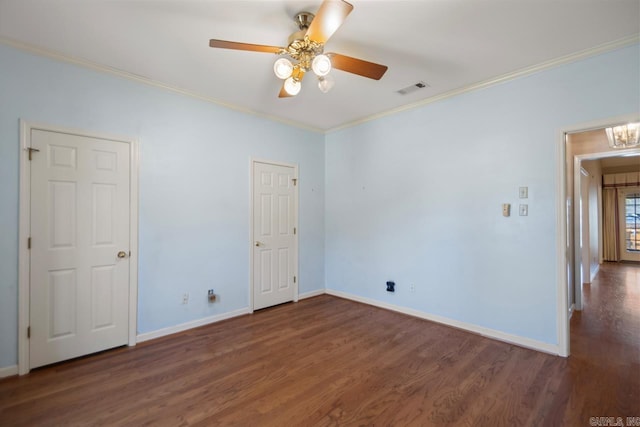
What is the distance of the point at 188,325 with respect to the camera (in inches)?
134

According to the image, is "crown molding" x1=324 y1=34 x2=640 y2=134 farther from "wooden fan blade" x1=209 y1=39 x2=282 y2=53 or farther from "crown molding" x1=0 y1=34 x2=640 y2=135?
"wooden fan blade" x1=209 y1=39 x2=282 y2=53

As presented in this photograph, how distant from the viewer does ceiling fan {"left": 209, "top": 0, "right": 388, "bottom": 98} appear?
5.81 feet

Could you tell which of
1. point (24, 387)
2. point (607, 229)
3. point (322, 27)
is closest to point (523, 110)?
point (322, 27)

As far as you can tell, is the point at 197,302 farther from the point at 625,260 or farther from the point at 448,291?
the point at 625,260

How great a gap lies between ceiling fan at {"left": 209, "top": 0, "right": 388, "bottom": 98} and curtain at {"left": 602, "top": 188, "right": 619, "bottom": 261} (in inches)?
374

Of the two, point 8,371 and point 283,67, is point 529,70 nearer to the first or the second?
point 283,67

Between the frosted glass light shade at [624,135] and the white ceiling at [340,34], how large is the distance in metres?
1.42

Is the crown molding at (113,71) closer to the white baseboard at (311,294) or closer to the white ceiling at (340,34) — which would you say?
the white ceiling at (340,34)

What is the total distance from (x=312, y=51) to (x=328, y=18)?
0.46m

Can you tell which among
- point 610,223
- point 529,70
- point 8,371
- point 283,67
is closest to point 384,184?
point 529,70

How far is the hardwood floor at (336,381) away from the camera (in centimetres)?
196

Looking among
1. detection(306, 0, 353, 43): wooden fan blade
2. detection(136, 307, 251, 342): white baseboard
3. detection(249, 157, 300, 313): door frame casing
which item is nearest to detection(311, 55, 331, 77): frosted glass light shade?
detection(306, 0, 353, 43): wooden fan blade

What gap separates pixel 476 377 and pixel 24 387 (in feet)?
11.9

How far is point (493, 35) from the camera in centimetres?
238
